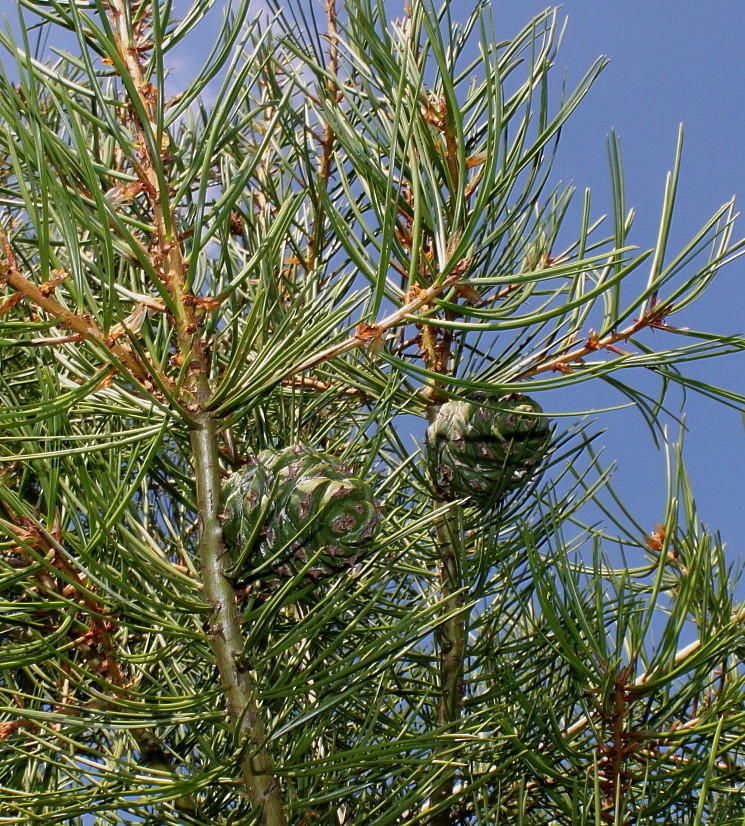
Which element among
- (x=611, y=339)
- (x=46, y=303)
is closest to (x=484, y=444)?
(x=611, y=339)

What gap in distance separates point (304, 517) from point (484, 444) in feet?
0.78

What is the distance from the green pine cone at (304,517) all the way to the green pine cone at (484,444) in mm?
189

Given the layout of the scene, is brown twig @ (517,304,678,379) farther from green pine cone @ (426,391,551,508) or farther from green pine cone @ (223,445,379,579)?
green pine cone @ (223,445,379,579)

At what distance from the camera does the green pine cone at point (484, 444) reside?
77 centimetres

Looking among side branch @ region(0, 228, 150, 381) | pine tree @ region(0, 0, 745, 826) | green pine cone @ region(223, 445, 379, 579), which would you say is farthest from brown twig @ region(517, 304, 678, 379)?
side branch @ region(0, 228, 150, 381)

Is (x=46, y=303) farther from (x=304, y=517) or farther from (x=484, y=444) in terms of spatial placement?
(x=484, y=444)

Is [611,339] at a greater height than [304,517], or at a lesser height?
greater

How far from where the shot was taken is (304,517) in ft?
1.93

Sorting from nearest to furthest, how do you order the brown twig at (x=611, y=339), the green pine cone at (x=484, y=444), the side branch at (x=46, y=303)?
the side branch at (x=46, y=303), the brown twig at (x=611, y=339), the green pine cone at (x=484, y=444)

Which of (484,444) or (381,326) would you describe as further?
(484,444)

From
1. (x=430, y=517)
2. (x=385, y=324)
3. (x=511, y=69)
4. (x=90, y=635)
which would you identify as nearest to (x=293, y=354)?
(x=385, y=324)

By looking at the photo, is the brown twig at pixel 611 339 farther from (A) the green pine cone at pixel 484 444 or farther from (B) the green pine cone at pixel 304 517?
(B) the green pine cone at pixel 304 517

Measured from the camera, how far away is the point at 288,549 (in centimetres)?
59

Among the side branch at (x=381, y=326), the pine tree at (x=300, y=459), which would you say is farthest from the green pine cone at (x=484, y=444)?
the side branch at (x=381, y=326)
